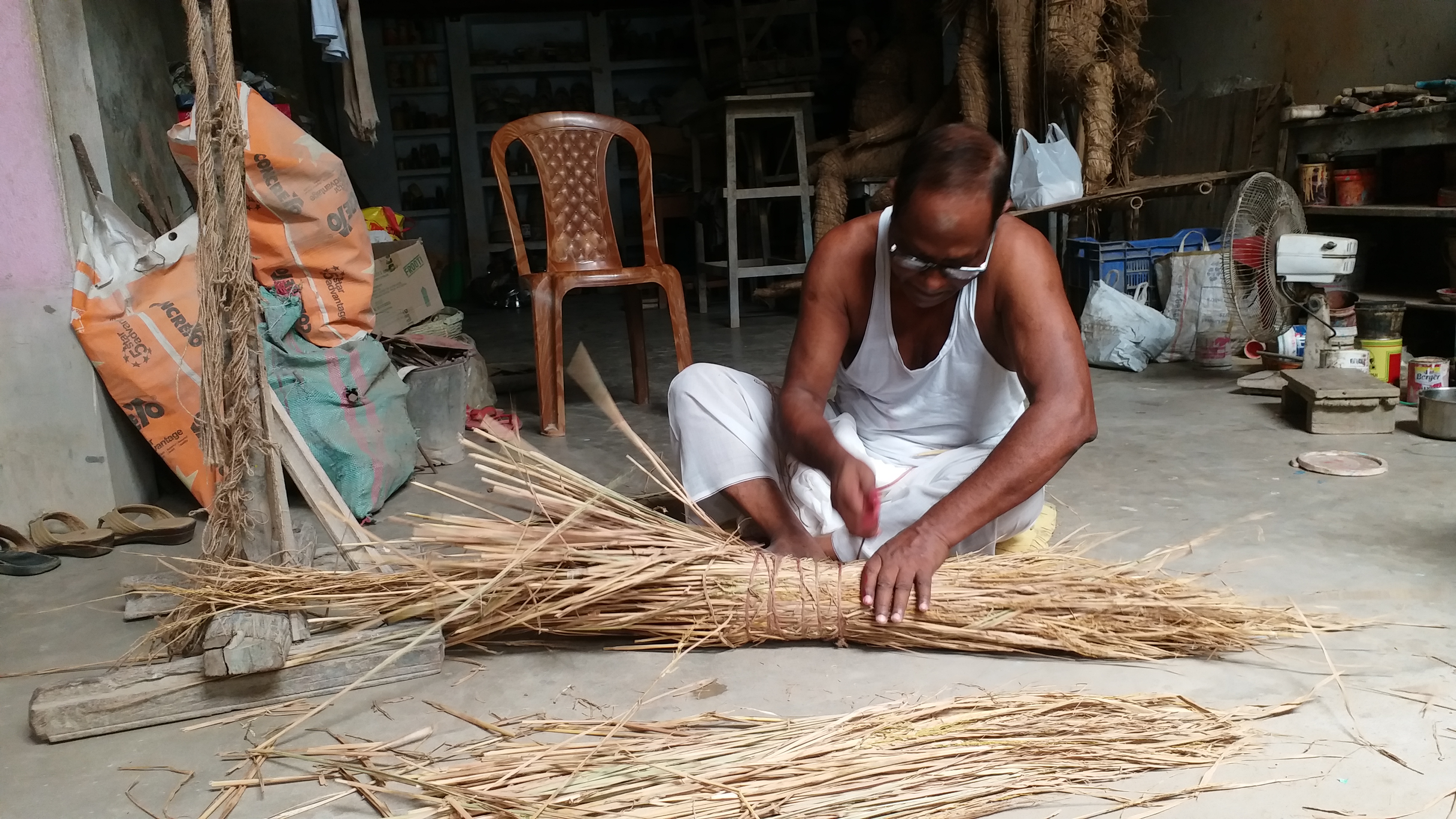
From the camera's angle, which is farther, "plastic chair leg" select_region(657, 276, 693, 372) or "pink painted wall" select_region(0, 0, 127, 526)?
"plastic chair leg" select_region(657, 276, 693, 372)

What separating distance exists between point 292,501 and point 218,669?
1.29 meters

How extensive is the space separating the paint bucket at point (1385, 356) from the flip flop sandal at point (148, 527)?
4266 millimetres

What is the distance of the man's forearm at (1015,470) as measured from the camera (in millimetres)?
1841

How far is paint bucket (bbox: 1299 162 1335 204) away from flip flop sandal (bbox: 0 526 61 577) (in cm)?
511

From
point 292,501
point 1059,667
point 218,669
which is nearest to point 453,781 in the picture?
point 218,669

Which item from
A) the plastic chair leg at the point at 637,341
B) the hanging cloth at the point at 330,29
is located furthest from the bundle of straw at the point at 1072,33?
the hanging cloth at the point at 330,29

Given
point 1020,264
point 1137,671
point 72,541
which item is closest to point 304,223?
point 72,541

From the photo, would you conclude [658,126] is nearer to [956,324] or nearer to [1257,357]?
[1257,357]

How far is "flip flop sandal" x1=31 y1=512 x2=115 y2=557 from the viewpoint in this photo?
2.65m

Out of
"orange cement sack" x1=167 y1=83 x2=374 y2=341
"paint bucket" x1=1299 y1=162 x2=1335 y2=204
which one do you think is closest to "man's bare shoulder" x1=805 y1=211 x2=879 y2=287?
"orange cement sack" x1=167 y1=83 x2=374 y2=341

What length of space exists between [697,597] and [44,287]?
7.06 feet

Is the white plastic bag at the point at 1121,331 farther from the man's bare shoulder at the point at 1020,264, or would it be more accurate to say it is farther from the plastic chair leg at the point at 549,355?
the man's bare shoulder at the point at 1020,264

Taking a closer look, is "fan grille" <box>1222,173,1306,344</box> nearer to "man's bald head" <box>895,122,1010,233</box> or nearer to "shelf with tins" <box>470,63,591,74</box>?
"man's bald head" <box>895,122,1010,233</box>

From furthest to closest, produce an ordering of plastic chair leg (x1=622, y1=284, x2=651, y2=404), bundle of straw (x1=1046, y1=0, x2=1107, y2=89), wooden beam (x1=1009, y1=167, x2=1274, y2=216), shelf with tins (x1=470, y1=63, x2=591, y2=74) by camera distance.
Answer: shelf with tins (x1=470, y1=63, x2=591, y2=74), bundle of straw (x1=1046, y1=0, x2=1107, y2=89), wooden beam (x1=1009, y1=167, x2=1274, y2=216), plastic chair leg (x1=622, y1=284, x2=651, y2=404)
